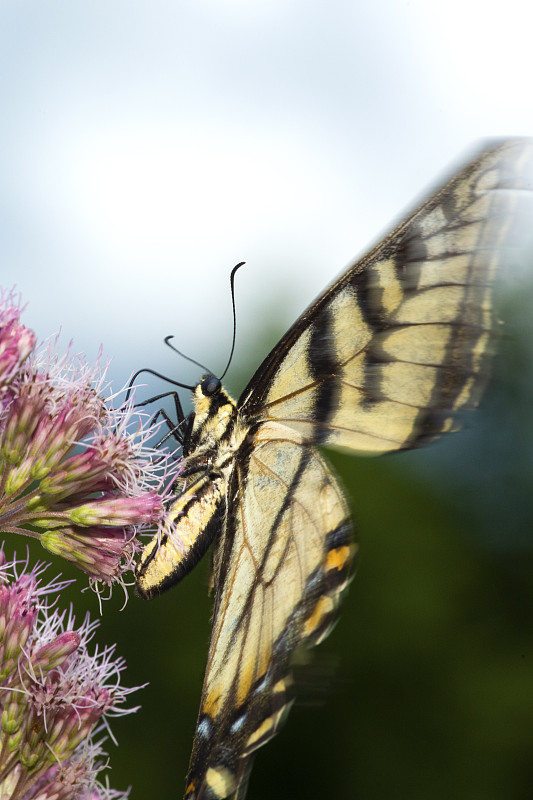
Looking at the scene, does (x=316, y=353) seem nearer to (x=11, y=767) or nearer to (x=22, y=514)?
(x=22, y=514)

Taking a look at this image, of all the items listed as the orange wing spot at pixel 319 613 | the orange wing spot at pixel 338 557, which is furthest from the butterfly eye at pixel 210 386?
the orange wing spot at pixel 319 613

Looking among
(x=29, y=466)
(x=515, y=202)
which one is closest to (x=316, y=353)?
(x=515, y=202)

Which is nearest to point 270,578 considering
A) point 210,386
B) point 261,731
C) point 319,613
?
point 319,613

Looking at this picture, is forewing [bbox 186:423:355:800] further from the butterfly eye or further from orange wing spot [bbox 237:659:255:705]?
the butterfly eye

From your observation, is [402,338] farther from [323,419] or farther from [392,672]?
[392,672]

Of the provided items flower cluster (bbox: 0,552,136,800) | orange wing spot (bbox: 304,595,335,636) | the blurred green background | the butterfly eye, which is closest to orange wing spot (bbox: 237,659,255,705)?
orange wing spot (bbox: 304,595,335,636)

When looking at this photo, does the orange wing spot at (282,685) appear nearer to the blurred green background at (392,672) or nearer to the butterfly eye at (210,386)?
the butterfly eye at (210,386)
